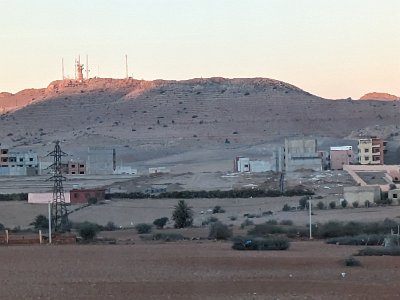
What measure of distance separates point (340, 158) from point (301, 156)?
148 inches

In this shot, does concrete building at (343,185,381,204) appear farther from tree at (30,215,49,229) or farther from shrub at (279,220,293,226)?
tree at (30,215,49,229)

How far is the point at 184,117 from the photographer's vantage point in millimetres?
157250

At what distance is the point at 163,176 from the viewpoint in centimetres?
8956

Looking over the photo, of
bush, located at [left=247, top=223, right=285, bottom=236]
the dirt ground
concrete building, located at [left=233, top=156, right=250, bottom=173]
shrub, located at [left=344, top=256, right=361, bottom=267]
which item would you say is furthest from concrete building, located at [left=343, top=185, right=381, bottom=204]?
shrub, located at [left=344, top=256, right=361, bottom=267]

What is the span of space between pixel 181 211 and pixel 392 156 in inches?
2035

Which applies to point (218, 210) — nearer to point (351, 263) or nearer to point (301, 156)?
point (301, 156)

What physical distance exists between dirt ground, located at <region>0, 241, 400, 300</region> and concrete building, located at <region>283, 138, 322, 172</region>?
56.0 m

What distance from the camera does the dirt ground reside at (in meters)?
20.3

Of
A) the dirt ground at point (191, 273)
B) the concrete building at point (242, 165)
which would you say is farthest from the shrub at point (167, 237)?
the concrete building at point (242, 165)

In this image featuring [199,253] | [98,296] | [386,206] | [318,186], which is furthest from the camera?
[318,186]

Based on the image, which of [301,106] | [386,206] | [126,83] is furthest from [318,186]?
[126,83]

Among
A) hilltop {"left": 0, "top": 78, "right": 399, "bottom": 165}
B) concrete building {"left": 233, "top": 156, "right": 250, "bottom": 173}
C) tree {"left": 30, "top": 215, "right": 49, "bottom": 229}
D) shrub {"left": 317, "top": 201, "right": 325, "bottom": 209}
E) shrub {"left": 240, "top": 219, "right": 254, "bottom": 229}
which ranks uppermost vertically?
hilltop {"left": 0, "top": 78, "right": 399, "bottom": 165}

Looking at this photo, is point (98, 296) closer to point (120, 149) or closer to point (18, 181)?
point (18, 181)

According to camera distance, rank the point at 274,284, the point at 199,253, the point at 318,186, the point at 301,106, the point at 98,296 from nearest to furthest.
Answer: the point at 98,296
the point at 274,284
the point at 199,253
the point at 318,186
the point at 301,106
